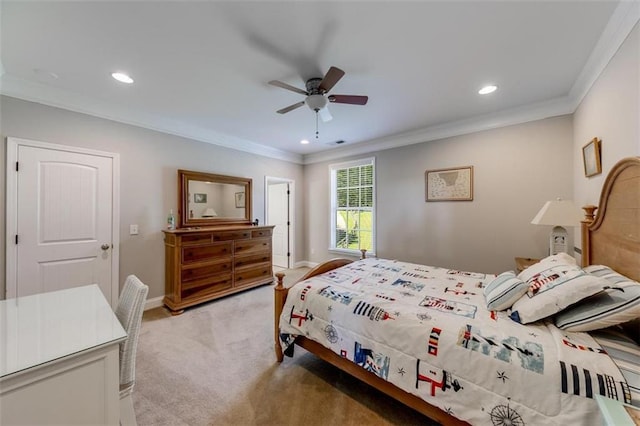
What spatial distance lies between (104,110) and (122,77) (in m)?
0.87

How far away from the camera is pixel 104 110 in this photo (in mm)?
2908

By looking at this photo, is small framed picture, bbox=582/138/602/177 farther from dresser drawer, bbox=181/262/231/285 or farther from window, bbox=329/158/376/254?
dresser drawer, bbox=181/262/231/285

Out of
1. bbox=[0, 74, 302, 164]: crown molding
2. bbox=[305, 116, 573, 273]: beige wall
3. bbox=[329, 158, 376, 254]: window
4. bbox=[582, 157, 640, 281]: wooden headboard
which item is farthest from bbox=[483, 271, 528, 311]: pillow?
bbox=[0, 74, 302, 164]: crown molding

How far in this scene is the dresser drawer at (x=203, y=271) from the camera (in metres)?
3.21

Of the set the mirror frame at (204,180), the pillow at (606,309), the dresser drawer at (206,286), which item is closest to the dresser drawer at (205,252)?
the dresser drawer at (206,286)

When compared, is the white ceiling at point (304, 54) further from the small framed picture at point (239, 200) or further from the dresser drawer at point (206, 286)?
the dresser drawer at point (206, 286)

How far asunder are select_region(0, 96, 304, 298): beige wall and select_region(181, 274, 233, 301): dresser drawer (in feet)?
1.72

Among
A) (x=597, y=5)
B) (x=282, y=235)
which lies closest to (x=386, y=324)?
(x=597, y=5)


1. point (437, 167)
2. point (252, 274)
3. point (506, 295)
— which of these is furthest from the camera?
point (252, 274)

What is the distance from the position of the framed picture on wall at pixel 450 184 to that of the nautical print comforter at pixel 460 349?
1.83 metres

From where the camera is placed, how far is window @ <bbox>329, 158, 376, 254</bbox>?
4.67 metres

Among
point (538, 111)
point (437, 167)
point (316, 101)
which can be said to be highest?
point (538, 111)

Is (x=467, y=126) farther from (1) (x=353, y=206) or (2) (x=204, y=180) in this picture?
(2) (x=204, y=180)

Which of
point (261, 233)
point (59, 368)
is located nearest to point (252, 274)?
point (261, 233)
